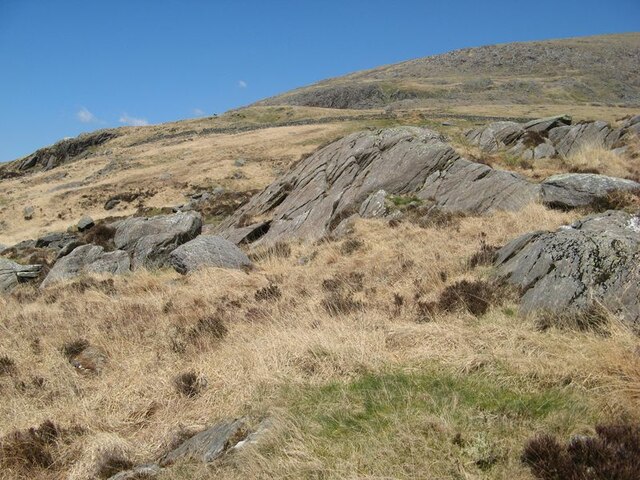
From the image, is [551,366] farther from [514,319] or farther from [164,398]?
[164,398]

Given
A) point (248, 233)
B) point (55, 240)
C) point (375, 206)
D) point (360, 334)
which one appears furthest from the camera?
point (55, 240)

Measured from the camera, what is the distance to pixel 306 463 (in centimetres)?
426

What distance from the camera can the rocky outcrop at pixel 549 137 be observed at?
22625mm

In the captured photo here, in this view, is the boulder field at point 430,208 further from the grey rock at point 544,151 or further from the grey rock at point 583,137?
the grey rock at point 544,151

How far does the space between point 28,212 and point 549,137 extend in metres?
45.8

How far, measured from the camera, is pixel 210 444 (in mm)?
5172

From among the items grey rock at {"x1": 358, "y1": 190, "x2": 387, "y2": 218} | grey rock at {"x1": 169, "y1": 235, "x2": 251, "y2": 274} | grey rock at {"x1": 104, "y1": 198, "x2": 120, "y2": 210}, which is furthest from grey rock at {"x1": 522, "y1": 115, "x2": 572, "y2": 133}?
grey rock at {"x1": 104, "y1": 198, "x2": 120, "y2": 210}

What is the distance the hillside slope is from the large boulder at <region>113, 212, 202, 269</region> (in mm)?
81957

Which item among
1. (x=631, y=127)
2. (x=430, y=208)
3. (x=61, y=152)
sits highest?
(x=61, y=152)

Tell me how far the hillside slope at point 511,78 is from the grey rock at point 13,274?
84.5m

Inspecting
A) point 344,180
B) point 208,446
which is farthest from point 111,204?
point 208,446

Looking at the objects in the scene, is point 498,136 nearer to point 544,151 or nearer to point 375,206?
point 544,151

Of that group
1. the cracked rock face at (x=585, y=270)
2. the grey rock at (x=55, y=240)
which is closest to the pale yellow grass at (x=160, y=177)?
the grey rock at (x=55, y=240)

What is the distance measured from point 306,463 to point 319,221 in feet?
47.6
